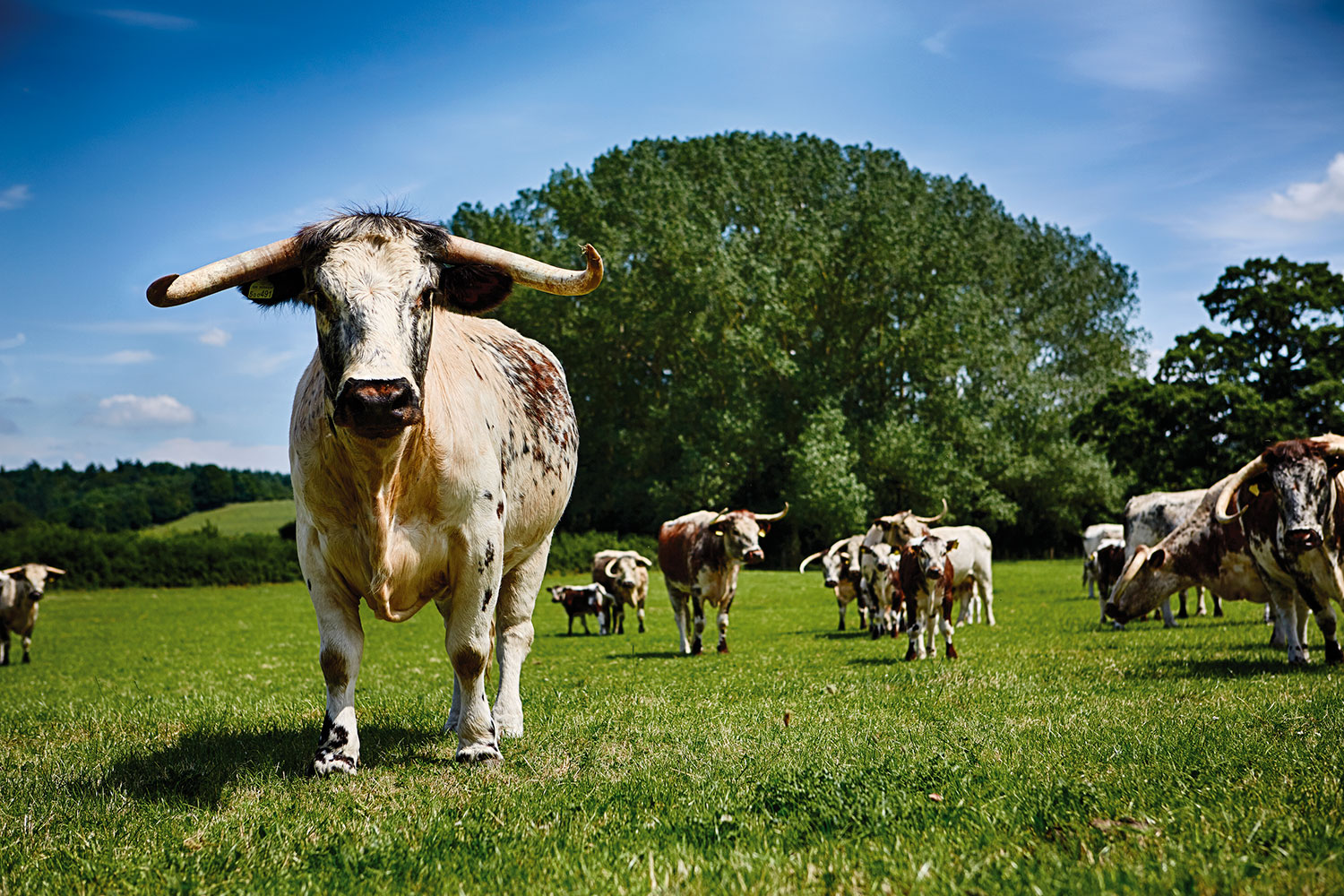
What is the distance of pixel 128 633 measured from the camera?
22953 millimetres

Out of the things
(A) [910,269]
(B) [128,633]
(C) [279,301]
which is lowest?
(B) [128,633]

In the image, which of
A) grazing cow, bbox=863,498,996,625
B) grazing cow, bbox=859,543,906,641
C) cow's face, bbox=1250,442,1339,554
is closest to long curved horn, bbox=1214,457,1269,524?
cow's face, bbox=1250,442,1339,554

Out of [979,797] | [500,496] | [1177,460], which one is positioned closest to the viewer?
[979,797]

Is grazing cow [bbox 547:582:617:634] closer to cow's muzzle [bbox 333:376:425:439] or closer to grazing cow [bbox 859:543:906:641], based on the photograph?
grazing cow [bbox 859:543:906:641]

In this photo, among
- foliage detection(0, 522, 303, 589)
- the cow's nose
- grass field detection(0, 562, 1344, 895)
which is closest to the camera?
grass field detection(0, 562, 1344, 895)

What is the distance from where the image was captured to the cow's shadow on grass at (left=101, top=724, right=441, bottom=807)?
5.30 m

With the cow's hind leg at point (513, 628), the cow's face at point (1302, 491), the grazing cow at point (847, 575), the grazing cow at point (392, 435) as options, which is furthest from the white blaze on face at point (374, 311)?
the grazing cow at point (847, 575)

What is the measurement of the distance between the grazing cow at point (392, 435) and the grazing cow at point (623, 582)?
13244mm

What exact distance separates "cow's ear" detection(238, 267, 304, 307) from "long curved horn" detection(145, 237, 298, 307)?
0.08 m

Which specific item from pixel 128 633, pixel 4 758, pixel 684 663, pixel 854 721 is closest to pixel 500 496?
pixel 854 721

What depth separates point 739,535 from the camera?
13711 mm

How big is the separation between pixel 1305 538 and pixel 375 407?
8152mm

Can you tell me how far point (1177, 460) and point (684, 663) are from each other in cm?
2920

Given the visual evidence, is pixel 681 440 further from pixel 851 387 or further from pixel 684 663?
pixel 684 663
